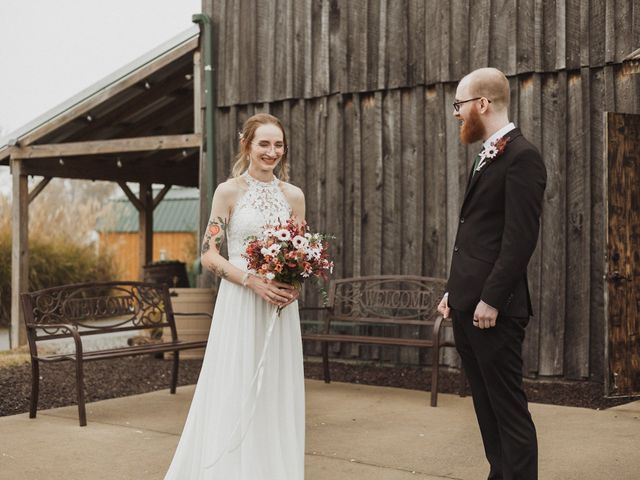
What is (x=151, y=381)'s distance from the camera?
966 cm

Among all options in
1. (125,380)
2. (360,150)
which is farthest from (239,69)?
(125,380)

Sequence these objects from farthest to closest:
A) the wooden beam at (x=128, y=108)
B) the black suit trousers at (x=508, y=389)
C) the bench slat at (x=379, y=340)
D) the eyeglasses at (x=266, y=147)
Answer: the wooden beam at (x=128, y=108) → the bench slat at (x=379, y=340) → the eyeglasses at (x=266, y=147) → the black suit trousers at (x=508, y=389)

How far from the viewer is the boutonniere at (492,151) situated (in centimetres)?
405

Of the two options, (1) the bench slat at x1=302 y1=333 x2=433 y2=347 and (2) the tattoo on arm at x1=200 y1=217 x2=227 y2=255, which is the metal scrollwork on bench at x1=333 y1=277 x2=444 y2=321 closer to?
(1) the bench slat at x1=302 y1=333 x2=433 y2=347

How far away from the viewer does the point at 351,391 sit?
8539mm

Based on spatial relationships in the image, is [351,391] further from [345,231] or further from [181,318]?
[181,318]

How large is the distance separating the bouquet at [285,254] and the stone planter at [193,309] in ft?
20.6

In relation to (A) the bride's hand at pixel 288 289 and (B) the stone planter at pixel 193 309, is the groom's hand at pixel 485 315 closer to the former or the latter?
(A) the bride's hand at pixel 288 289

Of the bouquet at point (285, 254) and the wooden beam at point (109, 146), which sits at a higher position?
the wooden beam at point (109, 146)

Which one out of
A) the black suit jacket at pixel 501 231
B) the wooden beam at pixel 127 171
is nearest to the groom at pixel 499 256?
the black suit jacket at pixel 501 231

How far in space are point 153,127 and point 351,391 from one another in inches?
A: 315

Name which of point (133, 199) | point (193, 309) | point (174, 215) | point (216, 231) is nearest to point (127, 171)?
point (133, 199)

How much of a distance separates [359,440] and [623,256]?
3.06 m

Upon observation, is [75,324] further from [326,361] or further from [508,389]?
[508,389]
